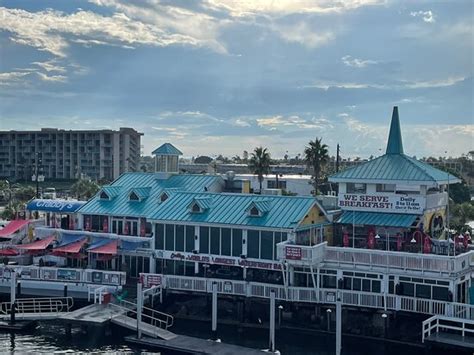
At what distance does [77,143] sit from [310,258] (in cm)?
14541

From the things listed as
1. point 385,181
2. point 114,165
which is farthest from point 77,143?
point 385,181

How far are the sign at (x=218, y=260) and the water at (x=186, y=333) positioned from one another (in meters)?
4.30

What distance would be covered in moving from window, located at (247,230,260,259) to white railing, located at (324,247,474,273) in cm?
507

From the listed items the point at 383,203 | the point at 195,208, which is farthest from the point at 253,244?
the point at 383,203

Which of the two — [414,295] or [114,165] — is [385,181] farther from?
[114,165]

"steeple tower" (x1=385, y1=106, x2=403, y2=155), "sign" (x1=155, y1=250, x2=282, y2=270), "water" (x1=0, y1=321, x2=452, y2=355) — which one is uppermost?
"steeple tower" (x1=385, y1=106, x2=403, y2=155)

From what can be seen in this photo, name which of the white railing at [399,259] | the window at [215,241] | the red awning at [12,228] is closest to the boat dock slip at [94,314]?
the window at [215,241]

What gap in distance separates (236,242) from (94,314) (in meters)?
10.7

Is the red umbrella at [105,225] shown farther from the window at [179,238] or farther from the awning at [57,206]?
the window at [179,238]

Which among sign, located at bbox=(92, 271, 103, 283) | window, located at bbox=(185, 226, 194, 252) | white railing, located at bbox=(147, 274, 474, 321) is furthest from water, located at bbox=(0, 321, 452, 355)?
window, located at bbox=(185, 226, 194, 252)

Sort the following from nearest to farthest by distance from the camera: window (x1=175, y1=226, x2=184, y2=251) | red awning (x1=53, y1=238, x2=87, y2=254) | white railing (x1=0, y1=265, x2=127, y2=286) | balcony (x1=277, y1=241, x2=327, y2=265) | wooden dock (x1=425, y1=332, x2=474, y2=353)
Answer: wooden dock (x1=425, y1=332, x2=474, y2=353) < balcony (x1=277, y1=241, x2=327, y2=265) < white railing (x1=0, y1=265, x2=127, y2=286) < window (x1=175, y1=226, x2=184, y2=251) < red awning (x1=53, y1=238, x2=87, y2=254)

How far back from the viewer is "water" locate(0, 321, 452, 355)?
129ft

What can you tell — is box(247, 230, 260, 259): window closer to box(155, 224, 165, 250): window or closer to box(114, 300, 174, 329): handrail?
box(114, 300, 174, 329): handrail

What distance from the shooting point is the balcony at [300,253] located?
4150 centimetres
